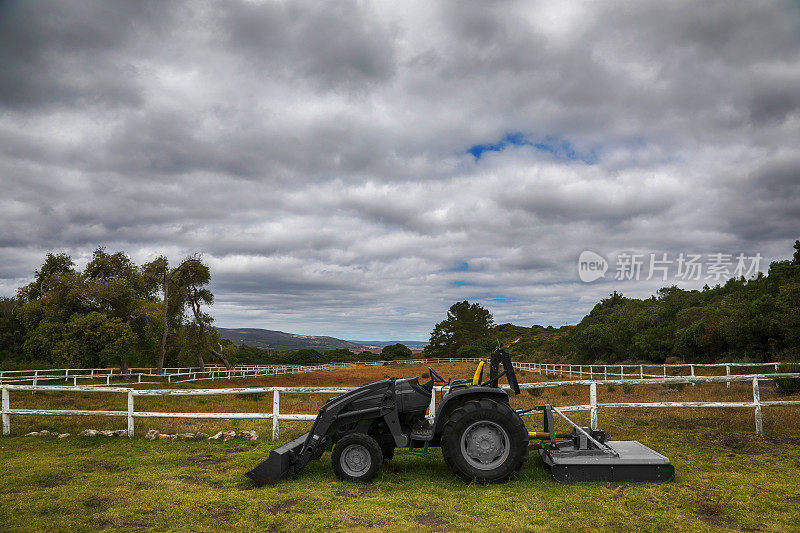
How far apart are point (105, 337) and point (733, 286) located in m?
47.9

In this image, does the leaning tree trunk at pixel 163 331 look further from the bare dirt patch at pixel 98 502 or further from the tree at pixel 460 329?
the tree at pixel 460 329

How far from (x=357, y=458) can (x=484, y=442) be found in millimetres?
1668

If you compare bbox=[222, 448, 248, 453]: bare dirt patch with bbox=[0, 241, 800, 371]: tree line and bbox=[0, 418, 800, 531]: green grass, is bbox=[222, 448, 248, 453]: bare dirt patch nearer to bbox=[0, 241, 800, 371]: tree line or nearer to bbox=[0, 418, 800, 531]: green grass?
bbox=[0, 418, 800, 531]: green grass

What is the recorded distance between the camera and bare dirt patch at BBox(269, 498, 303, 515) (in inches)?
203

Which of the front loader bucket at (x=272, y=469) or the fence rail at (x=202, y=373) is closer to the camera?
the front loader bucket at (x=272, y=469)

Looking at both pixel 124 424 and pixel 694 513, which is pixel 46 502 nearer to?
pixel 124 424

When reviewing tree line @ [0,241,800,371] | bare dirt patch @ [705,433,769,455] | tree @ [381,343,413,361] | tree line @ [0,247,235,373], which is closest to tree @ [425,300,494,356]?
tree @ [381,343,413,361]

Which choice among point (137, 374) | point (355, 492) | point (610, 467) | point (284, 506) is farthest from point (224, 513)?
point (137, 374)

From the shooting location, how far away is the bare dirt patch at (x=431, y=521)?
4629 millimetres

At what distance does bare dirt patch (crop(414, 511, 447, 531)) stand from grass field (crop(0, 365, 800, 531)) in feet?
0.03

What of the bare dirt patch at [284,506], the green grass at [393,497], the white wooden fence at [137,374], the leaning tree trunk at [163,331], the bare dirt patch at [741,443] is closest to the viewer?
the green grass at [393,497]

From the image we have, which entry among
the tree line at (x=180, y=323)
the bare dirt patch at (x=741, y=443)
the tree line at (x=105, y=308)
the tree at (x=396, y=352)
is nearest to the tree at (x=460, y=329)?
the tree at (x=396, y=352)

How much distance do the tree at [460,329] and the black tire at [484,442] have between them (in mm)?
69343

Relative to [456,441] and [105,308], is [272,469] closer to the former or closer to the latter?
[456,441]
